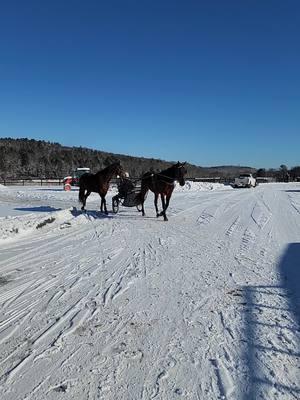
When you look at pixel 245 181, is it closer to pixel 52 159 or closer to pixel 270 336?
pixel 270 336

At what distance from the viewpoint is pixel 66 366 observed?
4.46 m

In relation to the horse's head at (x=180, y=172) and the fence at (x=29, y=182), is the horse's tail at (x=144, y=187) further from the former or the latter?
the fence at (x=29, y=182)

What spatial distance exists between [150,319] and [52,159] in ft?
503

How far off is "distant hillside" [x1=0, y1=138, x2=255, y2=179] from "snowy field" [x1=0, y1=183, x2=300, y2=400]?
120 meters

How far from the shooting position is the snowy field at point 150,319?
414 cm

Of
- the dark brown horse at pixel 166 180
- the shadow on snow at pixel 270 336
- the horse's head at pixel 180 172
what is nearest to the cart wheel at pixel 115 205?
the dark brown horse at pixel 166 180

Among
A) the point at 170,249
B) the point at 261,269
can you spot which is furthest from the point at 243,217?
the point at 261,269

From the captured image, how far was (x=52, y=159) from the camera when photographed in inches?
6058


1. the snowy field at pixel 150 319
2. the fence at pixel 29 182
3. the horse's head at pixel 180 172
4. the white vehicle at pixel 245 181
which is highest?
the horse's head at pixel 180 172

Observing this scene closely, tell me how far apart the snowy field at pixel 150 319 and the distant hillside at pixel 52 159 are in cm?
11996

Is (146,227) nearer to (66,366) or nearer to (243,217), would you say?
(243,217)

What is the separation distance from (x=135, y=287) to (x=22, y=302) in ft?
6.06

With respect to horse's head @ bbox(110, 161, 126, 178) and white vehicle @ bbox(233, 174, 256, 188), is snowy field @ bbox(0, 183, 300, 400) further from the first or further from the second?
white vehicle @ bbox(233, 174, 256, 188)

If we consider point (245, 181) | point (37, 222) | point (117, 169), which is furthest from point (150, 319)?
point (245, 181)
